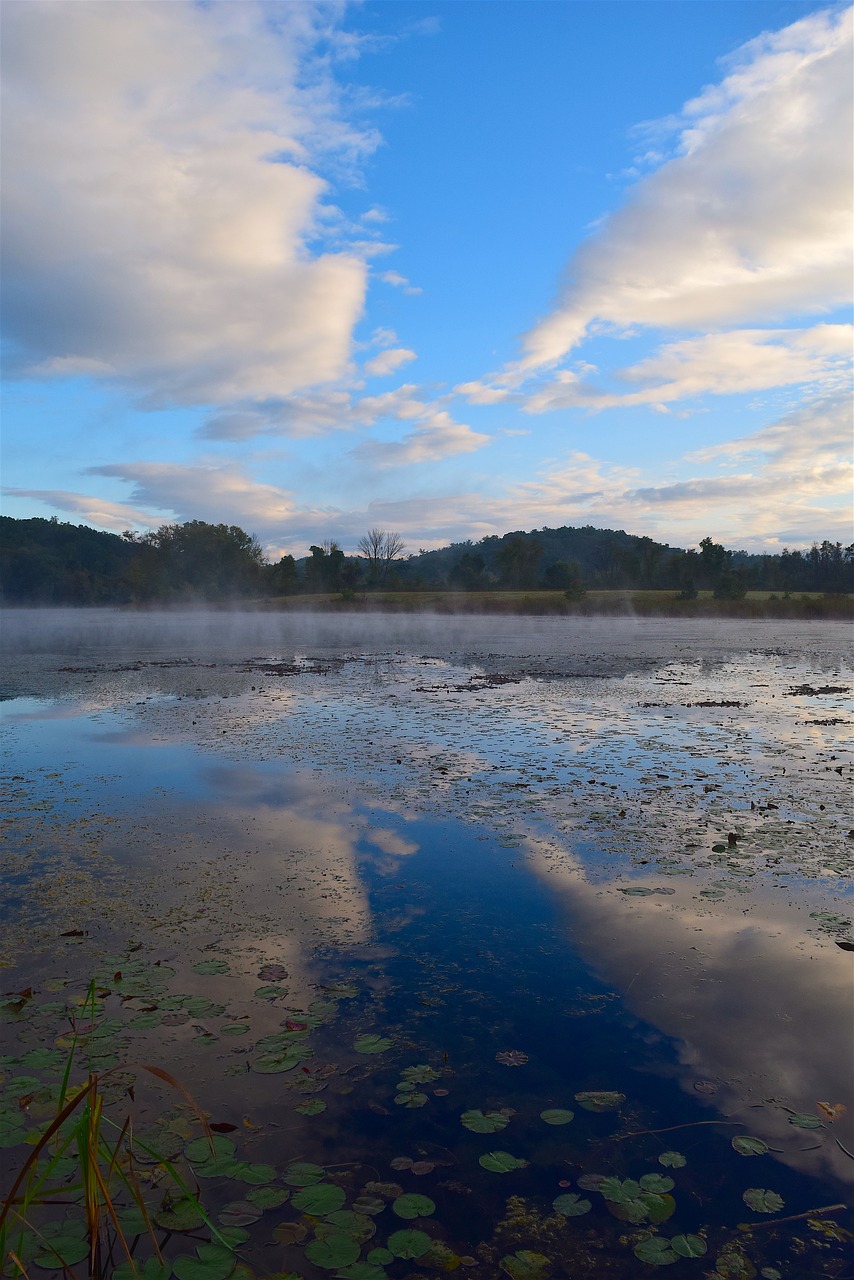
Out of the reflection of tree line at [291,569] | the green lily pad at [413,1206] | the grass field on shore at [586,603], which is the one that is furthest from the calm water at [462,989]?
the reflection of tree line at [291,569]

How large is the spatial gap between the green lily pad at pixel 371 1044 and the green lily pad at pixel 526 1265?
1.39 m

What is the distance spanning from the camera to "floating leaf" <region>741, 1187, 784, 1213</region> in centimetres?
302

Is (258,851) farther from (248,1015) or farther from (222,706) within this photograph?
(222,706)

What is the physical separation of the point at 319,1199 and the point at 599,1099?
141 centimetres

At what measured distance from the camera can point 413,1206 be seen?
118 inches

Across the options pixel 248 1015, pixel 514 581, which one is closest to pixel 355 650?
pixel 248 1015

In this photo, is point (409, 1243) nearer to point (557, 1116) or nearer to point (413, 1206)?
point (413, 1206)

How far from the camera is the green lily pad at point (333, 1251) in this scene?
2742 millimetres

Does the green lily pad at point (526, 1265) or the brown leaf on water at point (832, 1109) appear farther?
the brown leaf on water at point (832, 1109)

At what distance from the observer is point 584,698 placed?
57.4ft

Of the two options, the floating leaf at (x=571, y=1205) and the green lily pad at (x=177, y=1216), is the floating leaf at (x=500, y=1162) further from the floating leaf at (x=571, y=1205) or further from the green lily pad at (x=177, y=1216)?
the green lily pad at (x=177, y=1216)

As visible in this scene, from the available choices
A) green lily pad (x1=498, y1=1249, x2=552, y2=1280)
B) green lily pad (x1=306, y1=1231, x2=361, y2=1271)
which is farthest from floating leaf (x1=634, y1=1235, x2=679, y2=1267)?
green lily pad (x1=306, y1=1231, x2=361, y2=1271)

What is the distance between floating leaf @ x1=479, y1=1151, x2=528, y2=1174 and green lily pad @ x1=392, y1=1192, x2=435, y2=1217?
312 mm

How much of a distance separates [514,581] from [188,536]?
51.3m
